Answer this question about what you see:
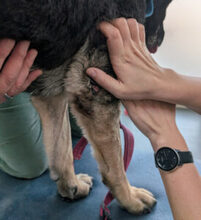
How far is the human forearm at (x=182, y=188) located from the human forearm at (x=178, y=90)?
6.1 inches

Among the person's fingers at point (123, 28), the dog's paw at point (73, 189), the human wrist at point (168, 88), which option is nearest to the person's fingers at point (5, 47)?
the person's fingers at point (123, 28)

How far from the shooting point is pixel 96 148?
0.98 meters

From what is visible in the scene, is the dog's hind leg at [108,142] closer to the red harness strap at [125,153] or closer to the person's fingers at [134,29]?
the red harness strap at [125,153]

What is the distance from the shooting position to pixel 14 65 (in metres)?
0.74

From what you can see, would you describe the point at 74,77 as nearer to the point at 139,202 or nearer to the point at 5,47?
the point at 5,47

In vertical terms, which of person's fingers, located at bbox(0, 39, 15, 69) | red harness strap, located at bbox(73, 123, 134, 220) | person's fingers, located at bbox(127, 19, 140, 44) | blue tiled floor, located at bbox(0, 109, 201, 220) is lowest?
blue tiled floor, located at bbox(0, 109, 201, 220)

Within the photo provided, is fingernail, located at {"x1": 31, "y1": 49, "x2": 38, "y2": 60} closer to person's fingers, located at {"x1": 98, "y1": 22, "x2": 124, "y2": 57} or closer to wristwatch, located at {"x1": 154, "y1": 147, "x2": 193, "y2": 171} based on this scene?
person's fingers, located at {"x1": 98, "y1": 22, "x2": 124, "y2": 57}

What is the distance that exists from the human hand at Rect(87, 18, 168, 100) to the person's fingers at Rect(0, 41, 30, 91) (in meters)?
0.24

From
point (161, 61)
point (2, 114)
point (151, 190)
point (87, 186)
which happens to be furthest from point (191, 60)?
point (2, 114)

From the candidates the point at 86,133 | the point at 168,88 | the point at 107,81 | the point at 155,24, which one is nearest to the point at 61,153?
the point at 86,133

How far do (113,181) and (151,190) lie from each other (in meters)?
0.37

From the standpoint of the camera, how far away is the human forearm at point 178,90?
31.3 inches

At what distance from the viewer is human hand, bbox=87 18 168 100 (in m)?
0.78

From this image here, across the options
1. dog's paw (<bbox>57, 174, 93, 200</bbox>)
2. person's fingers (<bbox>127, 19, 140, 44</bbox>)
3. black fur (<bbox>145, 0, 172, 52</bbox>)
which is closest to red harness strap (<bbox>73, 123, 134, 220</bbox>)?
dog's paw (<bbox>57, 174, 93, 200</bbox>)
